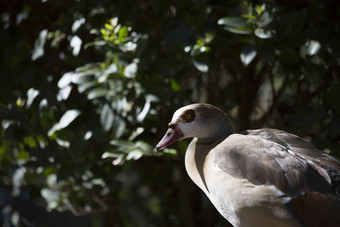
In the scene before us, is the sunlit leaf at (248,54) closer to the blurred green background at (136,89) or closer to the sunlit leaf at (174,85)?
the blurred green background at (136,89)

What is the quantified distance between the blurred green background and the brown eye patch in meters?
0.33

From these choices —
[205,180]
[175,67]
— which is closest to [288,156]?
[205,180]

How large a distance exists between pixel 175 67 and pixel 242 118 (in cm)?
63

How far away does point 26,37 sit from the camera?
3543mm

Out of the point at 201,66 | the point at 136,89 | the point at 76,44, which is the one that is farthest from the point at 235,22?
the point at 76,44

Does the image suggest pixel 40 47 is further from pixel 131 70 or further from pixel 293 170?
pixel 293 170

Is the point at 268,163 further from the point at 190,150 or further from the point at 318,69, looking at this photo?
the point at 318,69

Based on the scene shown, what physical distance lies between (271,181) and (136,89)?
0.91 m

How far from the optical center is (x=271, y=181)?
6.40 feet

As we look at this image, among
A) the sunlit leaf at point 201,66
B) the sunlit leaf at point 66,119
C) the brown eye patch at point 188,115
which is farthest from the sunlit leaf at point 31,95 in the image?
the brown eye patch at point 188,115

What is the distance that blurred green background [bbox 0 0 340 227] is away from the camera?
99.0 inches

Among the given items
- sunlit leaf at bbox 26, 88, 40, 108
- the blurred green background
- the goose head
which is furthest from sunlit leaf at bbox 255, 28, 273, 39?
sunlit leaf at bbox 26, 88, 40, 108

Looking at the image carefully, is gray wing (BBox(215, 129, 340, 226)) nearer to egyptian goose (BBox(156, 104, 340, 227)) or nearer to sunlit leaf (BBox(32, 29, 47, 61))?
egyptian goose (BBox(156, 104, 340, 227))

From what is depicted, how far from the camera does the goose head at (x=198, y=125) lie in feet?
7.34
